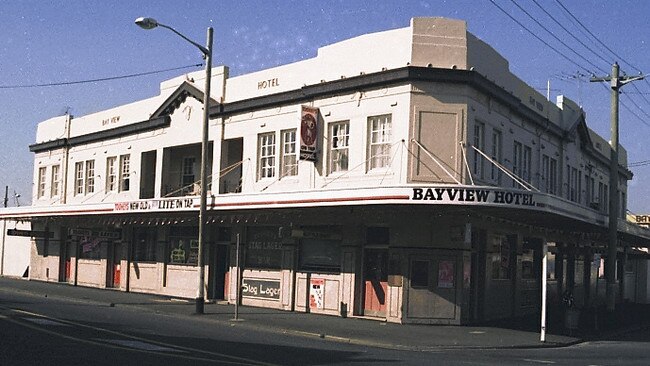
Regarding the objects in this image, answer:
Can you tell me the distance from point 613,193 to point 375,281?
1330cm

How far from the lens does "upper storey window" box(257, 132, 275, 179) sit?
29.4 meters

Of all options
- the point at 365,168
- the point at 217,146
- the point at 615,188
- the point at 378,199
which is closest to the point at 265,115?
the point at 217,146

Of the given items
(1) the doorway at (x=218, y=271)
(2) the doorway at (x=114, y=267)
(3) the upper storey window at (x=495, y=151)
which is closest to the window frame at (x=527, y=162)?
(3) the upper storey window at (x=495, y=151)

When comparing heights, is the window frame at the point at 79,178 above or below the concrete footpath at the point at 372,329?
above

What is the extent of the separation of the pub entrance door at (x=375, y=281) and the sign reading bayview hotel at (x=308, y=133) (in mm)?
3907

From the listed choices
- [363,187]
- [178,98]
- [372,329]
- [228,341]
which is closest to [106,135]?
[178,98]

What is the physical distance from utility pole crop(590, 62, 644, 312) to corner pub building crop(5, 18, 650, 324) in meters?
1.46

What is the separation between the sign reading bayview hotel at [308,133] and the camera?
2644cm

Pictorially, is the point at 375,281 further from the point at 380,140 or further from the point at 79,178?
the point at 79,178

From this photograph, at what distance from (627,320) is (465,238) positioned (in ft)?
38.1

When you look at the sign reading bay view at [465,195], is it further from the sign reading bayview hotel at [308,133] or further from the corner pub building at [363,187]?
the sign reading bayview hotel at [308,133]

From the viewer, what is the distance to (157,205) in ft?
99.7

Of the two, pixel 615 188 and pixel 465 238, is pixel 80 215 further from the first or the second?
pixel 615 188

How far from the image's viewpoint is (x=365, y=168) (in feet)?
84.3
